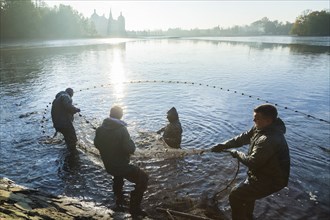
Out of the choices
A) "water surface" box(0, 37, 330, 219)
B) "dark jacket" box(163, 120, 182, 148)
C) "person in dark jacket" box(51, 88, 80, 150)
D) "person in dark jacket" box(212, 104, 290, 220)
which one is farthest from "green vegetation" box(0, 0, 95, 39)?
"person in dark jacket" box(212, 104, 290, 220)

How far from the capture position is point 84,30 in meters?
148

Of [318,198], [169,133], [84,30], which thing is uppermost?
[84,30]

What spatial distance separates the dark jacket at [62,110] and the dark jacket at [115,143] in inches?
142

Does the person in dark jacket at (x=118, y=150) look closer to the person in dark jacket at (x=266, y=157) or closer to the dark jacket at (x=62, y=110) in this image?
the person in dark jacket at (x=266, y=157)

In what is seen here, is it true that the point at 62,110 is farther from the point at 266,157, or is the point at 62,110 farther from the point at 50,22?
the point at 50,22

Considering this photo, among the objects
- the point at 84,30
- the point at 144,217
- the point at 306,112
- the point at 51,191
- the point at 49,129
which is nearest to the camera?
the point at 144,217

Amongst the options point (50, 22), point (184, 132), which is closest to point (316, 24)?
point (50, 22)

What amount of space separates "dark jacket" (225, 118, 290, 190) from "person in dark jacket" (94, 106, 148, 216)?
264 cm

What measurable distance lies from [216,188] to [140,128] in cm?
663

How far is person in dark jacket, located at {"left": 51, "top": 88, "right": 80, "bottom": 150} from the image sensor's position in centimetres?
969

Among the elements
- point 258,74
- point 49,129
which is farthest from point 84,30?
point 49,129

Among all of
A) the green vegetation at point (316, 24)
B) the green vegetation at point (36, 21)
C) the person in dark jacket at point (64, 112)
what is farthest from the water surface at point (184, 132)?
the green vegetation at point (316, 24)

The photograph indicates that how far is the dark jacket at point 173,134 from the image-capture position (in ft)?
33.8

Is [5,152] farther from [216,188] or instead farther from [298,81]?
[298,81]
